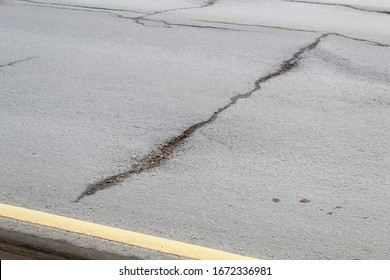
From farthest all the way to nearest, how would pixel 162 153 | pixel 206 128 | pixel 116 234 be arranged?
pixel 206 128 < pixel 162 153 < pixel 116 234

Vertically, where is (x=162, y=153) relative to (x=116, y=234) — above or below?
above

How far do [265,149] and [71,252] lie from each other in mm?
1883

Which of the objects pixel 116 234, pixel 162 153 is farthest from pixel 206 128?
pixel 116 234

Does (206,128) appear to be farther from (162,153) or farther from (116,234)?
(116,234)

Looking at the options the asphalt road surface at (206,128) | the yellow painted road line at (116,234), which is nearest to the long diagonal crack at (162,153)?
the asphalt road surface at (206,128)

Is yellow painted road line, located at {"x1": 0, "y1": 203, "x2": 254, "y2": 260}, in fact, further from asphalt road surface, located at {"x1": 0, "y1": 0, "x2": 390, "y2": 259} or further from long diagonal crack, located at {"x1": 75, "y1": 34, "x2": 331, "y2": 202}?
long diagonal crack, located at {"x1": 75, "y1": 34, "x2": 331, "y2": 202}

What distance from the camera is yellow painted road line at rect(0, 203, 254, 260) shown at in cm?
400

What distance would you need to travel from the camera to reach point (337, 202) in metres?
4.61

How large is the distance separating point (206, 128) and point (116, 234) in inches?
69.6

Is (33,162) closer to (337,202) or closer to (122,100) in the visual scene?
(122,100)

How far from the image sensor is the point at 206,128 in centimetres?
578

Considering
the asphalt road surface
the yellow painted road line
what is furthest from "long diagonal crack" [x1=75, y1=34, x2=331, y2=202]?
the yellow painted road line

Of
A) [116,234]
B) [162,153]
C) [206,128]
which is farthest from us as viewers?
[206,128]
